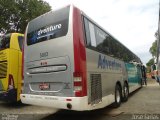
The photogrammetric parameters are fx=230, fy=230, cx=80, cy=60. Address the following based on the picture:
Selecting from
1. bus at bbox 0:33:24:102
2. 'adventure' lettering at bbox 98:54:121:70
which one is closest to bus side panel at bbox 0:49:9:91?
bus at bbox 0:33:24:102

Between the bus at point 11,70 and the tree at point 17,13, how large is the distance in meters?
16.3

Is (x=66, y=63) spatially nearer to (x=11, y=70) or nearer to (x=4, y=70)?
(x=11, y=70)

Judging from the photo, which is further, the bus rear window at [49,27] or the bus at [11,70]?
the bus at [11,70]

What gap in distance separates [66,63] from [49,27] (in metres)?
1.40

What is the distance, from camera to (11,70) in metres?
8.96

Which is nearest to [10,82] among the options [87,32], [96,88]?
[96,88]

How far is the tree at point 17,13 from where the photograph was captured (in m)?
24.9

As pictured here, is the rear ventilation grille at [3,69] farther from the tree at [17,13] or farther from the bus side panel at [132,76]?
the tree at [17,13]

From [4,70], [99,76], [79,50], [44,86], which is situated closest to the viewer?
[79,50]

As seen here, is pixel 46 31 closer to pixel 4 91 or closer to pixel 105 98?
pixel 105 98

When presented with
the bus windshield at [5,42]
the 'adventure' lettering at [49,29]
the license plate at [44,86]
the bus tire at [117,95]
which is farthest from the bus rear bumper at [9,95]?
the bus tire at [117,95]

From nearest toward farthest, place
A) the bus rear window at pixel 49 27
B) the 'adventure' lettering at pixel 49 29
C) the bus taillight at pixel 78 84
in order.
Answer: the bus taillight at pixel 78 84, the bus rear window at pixel 49 27, the 'adventure' lettering at pixel 49 29

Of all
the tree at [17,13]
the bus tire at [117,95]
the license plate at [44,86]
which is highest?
the tree at [17,13]

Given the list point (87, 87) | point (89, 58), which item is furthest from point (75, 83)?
point (89, 58)
